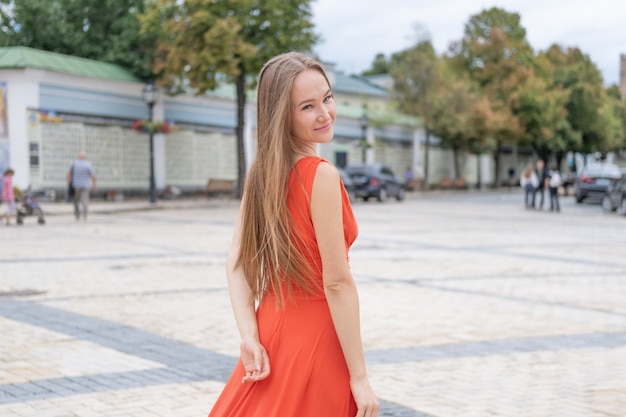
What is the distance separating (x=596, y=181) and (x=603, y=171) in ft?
2.29

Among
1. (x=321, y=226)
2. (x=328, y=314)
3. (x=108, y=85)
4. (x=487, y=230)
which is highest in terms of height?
(x=108, y=85)

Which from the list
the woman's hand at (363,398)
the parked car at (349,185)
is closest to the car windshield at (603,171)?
the parked car at (349,185)

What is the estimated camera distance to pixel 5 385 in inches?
213

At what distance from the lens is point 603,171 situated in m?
34.7

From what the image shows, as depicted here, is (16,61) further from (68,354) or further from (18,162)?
(68,354)

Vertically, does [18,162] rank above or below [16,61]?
below

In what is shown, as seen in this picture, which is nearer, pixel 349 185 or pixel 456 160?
pixel 349 185

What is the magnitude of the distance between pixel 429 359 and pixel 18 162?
2469 centimetres

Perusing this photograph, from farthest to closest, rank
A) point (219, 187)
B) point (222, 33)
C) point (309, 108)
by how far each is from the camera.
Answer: point (219, 187)
point (222, 33)
point (309, 108)

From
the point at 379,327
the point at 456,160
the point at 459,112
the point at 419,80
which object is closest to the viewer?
the point at 379,327

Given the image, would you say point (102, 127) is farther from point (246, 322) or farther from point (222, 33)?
point (246, 322)

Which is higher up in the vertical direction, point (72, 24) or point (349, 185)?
point (72, 24)

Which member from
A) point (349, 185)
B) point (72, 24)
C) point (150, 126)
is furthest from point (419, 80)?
point (150, 126)

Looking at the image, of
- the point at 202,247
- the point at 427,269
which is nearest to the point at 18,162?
the point at 202,247
